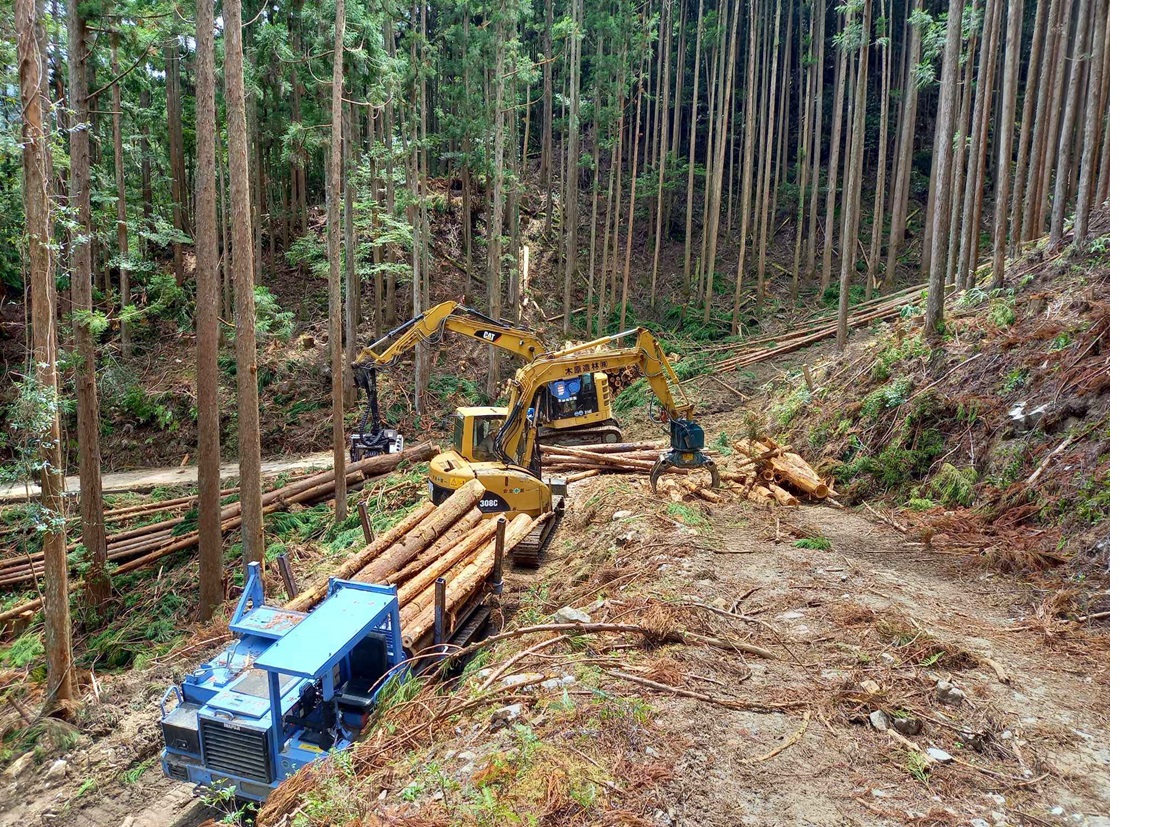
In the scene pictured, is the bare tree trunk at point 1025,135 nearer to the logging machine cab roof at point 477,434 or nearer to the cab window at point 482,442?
the logging machine cab roof at point 477,434

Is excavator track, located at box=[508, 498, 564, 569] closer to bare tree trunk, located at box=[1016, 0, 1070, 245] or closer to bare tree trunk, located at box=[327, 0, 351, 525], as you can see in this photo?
bare tree trunk, located at box=[327, 0, 351, 525]

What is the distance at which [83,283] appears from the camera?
11156 millimetres

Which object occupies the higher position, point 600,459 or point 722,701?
point 722,701

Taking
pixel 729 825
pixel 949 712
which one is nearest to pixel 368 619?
pixel 729 825

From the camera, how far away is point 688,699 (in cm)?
570

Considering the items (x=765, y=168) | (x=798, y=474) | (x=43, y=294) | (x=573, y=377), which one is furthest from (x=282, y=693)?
(x=765, y=168)

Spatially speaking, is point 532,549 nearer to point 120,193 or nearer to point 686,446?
point 686,446

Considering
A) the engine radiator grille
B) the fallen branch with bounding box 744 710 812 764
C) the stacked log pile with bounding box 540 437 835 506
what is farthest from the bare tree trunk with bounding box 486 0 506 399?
the fallen branch with bounding box 744 710 812 764

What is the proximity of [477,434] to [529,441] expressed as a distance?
3.54ft

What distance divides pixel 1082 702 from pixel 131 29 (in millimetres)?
15288

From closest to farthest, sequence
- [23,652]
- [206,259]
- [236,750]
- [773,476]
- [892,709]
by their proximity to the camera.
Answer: [892,709] → [236,750] → [206,259] → [23,652] → [773,476]

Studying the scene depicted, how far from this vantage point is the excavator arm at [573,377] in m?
12.4

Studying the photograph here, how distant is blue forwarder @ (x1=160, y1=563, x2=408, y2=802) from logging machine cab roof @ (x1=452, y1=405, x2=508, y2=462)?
229 inches

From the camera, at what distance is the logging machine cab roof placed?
43.1ft
